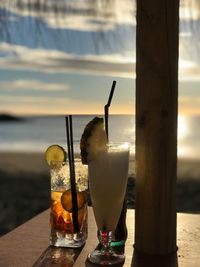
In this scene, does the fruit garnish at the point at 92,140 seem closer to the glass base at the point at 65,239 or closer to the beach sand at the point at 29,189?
the glass base at the point at 65,239

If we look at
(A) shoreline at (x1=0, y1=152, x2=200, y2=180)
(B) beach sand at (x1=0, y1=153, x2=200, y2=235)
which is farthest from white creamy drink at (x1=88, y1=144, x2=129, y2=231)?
(A) shoreline at (x1=0, y1=152, x2=200, y2=180)

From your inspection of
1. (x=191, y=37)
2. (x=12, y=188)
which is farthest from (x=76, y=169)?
(x=12, y=188)

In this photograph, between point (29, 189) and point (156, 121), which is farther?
point (29, 189)

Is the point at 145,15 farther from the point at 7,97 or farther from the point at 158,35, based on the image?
the point at 7,97

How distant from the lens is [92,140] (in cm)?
82

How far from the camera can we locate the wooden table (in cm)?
81

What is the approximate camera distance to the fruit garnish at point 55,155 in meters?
0.92

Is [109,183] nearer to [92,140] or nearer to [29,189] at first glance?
[92,140]

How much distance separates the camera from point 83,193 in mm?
917

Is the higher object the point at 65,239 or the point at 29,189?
the point at 65,239

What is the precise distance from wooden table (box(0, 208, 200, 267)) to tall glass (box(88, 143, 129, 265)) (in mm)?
31

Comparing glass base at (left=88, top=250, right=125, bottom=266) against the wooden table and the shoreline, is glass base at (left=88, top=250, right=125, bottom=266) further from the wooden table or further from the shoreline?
the shoreline

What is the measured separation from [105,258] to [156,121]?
0.78 ft

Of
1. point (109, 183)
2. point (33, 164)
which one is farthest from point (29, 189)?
point (109, 183)
